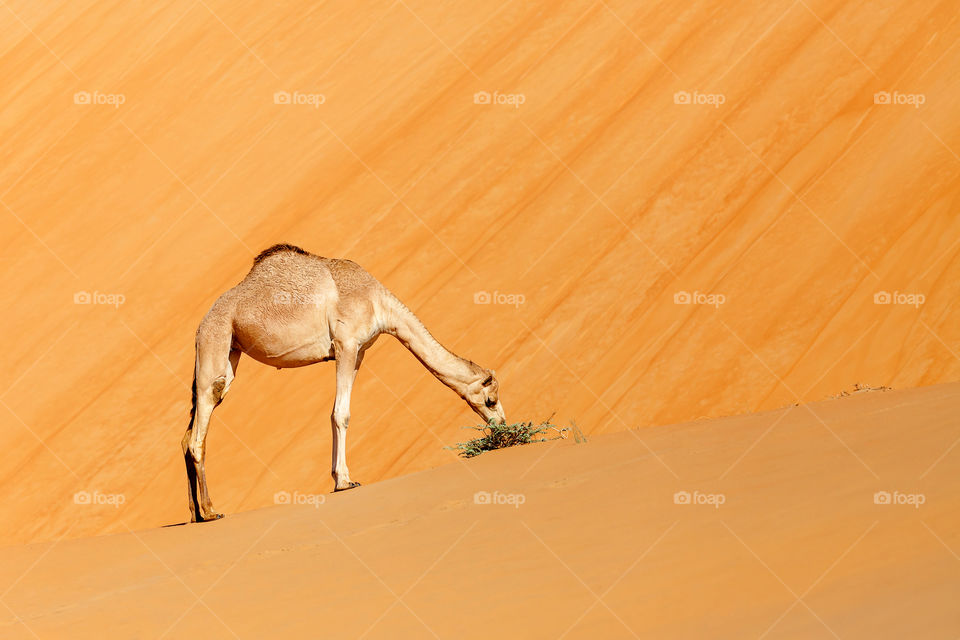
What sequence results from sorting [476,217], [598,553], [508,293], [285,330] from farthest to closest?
[476,217] < [508,293] < [285,330] < [598,553]

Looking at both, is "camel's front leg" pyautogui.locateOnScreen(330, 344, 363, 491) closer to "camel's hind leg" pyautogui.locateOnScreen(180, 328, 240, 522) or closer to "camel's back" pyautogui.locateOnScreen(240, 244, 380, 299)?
"camel's back" pyautogui.locateOnScreen(240, 244, 380, 299)

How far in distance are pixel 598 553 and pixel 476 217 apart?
11935 millimetres

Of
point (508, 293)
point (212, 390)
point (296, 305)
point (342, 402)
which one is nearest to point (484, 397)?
point (342, 402)

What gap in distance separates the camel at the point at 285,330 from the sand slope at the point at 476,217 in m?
2.99

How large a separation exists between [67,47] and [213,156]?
292 inches

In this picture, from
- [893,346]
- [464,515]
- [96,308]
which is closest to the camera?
[464,515]

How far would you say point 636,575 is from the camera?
16.0 ft

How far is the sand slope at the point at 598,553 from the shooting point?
431cm

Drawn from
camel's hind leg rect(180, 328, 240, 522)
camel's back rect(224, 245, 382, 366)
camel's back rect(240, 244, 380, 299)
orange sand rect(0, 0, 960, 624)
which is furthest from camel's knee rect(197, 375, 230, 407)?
orange sand rect(0, 0, 960, 624)

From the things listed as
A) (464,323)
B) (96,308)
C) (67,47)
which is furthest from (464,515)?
(67,47)

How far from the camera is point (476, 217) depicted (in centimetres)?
Answer: 1695

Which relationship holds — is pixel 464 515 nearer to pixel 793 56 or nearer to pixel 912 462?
pixel 912 462

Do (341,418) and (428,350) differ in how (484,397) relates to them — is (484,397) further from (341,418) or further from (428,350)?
(341,418)

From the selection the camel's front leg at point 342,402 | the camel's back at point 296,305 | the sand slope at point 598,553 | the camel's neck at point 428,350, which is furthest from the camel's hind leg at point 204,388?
the camel's neck at point 428,350
